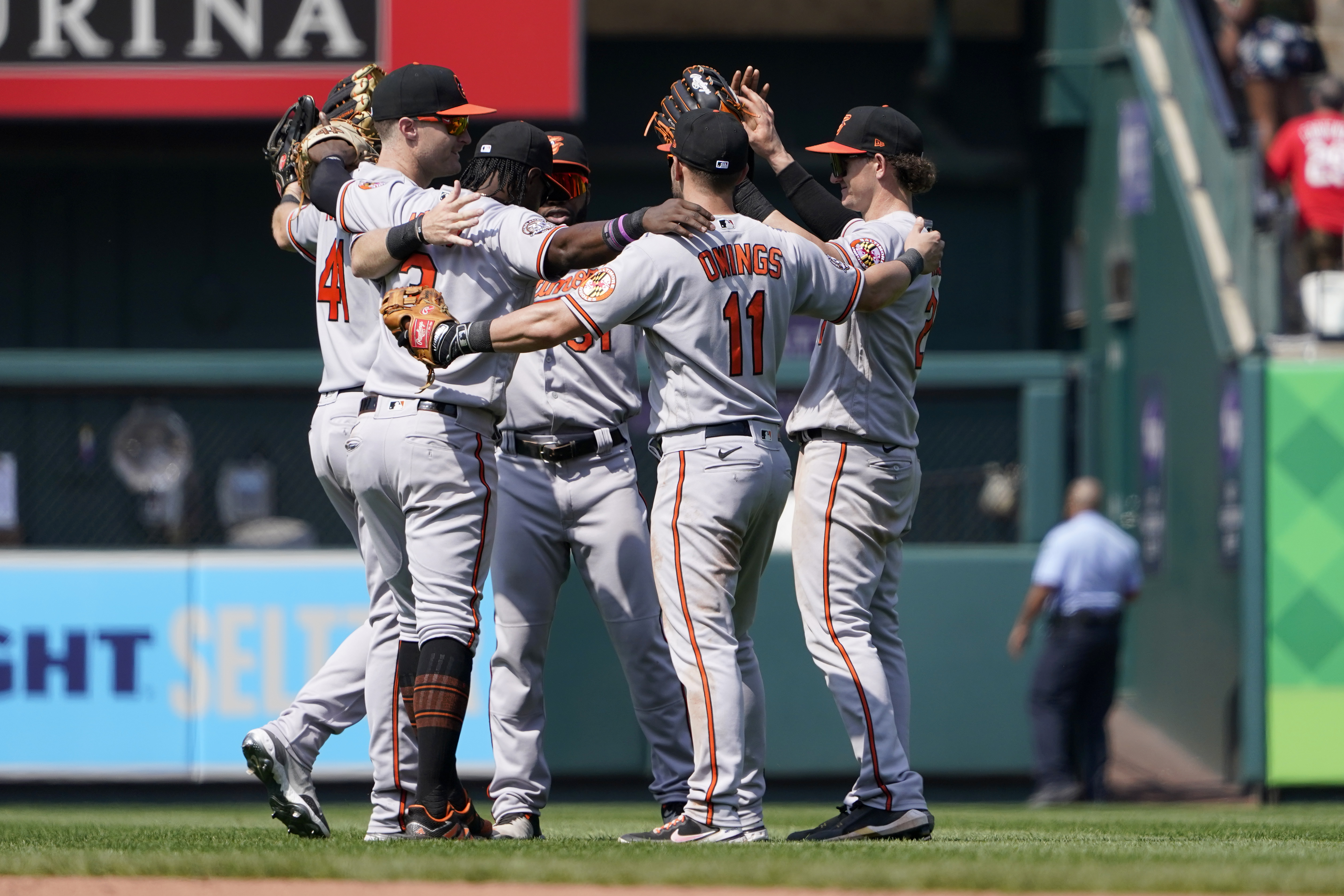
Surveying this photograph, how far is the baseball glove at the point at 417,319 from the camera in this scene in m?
4.37

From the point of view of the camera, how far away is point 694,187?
4555mm

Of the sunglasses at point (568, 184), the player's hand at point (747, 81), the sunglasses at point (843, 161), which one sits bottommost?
the sunglasses at point (568, 184)

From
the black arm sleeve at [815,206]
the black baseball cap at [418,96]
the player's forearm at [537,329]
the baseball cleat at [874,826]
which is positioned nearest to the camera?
the player's forearm at [537,329]

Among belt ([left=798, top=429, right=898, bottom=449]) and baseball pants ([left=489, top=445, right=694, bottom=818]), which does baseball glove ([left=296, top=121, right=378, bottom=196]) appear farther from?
belt ([left=798, top=429, right=898, bottom=449])

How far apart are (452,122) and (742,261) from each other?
948 millimetres

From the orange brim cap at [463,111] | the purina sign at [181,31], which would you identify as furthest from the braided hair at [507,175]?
the purina sign at [181,31]

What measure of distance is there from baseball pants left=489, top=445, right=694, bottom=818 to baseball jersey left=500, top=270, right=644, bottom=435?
107 mm

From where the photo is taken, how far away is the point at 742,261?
14.8 feet

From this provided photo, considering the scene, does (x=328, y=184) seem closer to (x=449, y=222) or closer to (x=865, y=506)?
(x=449, y=222)

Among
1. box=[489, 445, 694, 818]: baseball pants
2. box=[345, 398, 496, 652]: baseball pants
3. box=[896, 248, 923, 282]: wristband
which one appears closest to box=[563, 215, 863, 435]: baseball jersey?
box=[896, 248, 923, 282]: wristband

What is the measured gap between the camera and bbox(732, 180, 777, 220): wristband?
4.99 metres

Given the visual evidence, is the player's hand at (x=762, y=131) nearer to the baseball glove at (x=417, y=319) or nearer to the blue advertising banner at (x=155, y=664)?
the baseball glove at (x=417, y=319)

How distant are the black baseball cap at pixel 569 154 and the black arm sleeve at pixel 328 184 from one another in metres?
0.69

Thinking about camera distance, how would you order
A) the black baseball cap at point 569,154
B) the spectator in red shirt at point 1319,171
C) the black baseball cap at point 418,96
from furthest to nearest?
1. the spectator in red shirt at point 1319,171
2. the black baseball cap at point 569,154
3. the black baseball cap at point 418,96
